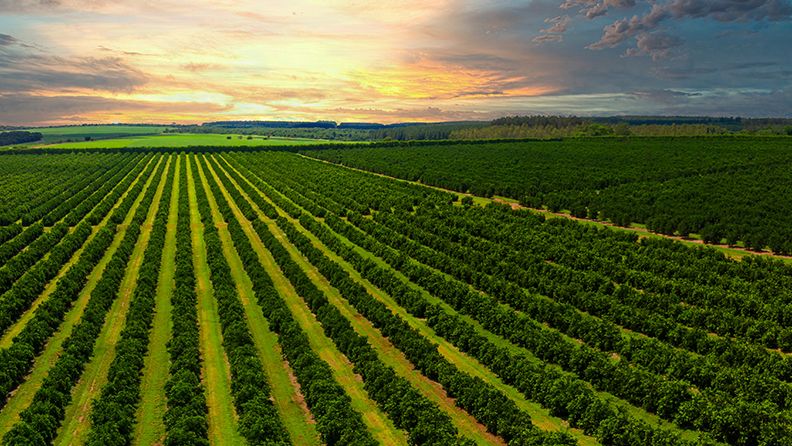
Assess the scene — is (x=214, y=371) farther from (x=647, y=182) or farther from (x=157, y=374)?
(x=647, y=182)

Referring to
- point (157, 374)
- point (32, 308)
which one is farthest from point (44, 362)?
point (32, 308)

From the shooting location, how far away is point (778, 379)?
29.0 metres

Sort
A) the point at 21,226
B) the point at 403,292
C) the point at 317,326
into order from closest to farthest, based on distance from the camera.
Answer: the point at 317,326 → the point at 403,292 → the point at 21,226

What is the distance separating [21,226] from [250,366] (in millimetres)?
66674

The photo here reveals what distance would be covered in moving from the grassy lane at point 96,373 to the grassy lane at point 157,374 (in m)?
2.45

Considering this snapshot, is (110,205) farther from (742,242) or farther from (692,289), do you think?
(742,242)

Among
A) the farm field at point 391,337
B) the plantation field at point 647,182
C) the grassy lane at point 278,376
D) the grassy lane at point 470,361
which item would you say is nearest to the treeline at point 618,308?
the farm field at point 391,337

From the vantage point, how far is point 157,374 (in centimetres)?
3161

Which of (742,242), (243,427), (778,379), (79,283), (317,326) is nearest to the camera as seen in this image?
(243,427)

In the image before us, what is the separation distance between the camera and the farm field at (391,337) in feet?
83.3

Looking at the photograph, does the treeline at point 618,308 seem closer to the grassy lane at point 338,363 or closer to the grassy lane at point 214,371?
the grassy lane at point 338,363

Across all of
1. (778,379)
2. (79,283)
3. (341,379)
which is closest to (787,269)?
(778,379)

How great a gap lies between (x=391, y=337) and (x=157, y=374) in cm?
1555

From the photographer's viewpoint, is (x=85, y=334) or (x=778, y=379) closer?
(x=778, y=379)
